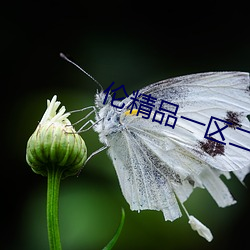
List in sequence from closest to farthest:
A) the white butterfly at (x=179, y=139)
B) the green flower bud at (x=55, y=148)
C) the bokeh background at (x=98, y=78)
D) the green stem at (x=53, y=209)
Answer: the green stem at (x=53, y=209), the green flower bud at (x=55, y=148), the white butterfly at (x=179, y=139), the bokeh background at (x=98, y=78)

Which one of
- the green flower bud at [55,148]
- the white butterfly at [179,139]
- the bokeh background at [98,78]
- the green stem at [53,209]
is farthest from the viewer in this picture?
the bokeh background at [98,78]

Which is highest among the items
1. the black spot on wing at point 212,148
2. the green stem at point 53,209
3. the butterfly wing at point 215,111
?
the butterfly wing at point 215,111

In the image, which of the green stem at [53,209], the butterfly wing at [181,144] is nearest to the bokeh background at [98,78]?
the butterfly wing at [181,144]

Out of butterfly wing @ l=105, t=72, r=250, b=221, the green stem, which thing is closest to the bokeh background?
butterfly wing @ l=105, t=72, r=250, b=221

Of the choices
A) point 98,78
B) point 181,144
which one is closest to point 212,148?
point 181,144

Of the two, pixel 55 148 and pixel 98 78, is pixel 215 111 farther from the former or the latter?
pixel 98 78

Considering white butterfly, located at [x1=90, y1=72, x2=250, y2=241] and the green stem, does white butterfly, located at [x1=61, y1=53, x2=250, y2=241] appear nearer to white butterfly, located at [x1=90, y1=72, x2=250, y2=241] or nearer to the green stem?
white butterfly, located at [x1=90, y1=72, x2=250, y2=241]

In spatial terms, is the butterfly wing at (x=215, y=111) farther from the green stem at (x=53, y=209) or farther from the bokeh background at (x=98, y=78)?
the bokeh background at (x=98, y=78)
